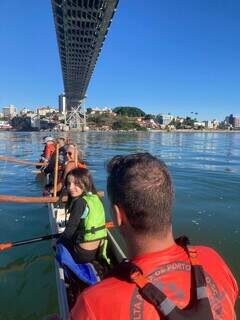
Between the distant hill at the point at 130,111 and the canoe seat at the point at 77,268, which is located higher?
the distant hill at the point at 130,111

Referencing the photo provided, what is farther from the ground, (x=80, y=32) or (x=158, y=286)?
(x=80, y=32)

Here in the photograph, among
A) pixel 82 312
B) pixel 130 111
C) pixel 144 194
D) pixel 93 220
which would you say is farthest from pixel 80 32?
pixel 130 111

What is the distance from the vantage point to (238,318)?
516 centimetres

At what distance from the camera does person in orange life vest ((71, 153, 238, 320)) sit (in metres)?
1.55

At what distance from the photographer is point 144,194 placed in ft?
5.54

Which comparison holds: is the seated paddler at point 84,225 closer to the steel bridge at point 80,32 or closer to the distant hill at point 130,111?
the steel bridge at point 80,32

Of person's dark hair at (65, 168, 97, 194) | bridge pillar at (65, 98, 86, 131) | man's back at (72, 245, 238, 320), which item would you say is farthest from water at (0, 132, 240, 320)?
bridge pillar at (65, 98, 86, 131)

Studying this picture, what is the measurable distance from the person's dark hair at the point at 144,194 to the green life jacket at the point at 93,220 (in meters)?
2.91

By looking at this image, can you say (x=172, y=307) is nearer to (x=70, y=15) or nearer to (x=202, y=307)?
(x=202, y=307)

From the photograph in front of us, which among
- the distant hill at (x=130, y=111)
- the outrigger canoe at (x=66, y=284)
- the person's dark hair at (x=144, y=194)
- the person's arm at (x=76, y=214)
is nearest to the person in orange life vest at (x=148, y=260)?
the person's dark hair at (x=144, y=194)

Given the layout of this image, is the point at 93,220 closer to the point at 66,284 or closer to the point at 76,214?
the point at 76,214

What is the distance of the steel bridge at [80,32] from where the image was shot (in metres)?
57.5

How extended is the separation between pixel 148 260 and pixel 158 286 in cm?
12

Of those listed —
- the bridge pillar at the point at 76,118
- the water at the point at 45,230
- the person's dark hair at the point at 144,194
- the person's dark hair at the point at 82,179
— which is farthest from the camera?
the bridge pillar at the point at 76,118
